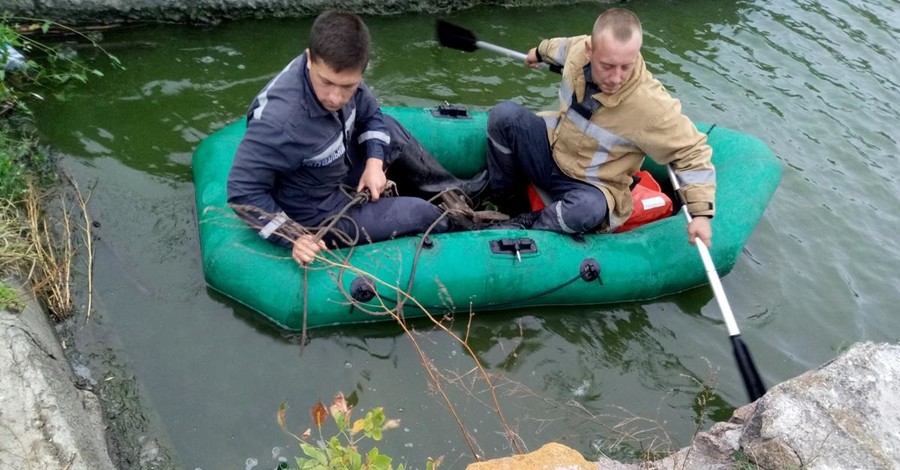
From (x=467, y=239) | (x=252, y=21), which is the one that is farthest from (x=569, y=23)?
(x=467, y=239)

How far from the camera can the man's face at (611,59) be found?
3125 millimetres

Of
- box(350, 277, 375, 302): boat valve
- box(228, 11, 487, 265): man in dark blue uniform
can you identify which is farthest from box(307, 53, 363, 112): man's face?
box(350, 277, 375, 302): boat valve

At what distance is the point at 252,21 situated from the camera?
539 centimetres

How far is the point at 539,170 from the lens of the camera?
3801 millimetres

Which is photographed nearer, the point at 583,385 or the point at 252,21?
the point at 583,385

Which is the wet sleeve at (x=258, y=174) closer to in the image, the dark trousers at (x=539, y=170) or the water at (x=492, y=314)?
the water at (x=492, y=314)

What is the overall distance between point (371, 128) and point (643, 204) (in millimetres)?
1510

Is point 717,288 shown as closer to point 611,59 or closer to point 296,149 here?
point 611,59

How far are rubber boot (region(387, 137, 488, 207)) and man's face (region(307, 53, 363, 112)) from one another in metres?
0.82

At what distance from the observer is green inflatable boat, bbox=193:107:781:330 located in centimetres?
325

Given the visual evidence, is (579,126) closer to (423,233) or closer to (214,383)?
(423,233)

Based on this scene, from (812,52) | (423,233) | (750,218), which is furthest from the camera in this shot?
(812,52)

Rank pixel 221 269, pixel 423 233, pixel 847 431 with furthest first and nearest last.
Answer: pixel 423 233
pixel 221 269
pixel 847 431

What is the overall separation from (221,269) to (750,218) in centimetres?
273
